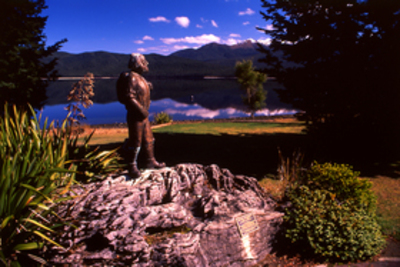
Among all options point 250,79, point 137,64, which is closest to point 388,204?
point 137,64

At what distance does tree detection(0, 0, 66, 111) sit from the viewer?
508 inches

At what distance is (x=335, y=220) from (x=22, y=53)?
16.1 meters

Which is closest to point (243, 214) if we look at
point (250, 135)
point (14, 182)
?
point (14, 182)

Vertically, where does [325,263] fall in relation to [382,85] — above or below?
below

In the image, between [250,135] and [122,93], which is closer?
[122,93]

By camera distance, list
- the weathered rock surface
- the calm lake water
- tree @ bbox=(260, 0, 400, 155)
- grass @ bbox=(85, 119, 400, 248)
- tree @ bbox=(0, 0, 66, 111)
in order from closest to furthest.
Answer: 1. the weathered rock surface
2. grass @ bbox=(85, 119, 400, 248)
3. tree @ bbox=(260, 0, 400, 155)
4. tree @ bbox=(0, 0, 66, 111)
5. the calm lake water

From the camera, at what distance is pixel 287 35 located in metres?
9.66

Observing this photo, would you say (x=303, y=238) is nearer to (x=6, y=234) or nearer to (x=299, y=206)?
(x=299, y=206)

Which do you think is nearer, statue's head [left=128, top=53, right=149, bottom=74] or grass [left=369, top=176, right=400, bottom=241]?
statue's head [left=128, top=53, right=149, bottom=74]

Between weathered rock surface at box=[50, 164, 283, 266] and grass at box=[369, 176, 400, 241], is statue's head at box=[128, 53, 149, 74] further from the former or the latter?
grass at box=[369, 176, 400, 241]

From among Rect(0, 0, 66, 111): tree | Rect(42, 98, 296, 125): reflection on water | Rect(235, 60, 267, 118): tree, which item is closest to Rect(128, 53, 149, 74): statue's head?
Rect(0, 0, 66, 111): tree

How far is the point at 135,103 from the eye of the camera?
16.1 feet

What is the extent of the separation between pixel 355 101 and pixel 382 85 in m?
0.89

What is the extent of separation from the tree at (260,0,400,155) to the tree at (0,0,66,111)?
40.3ft
